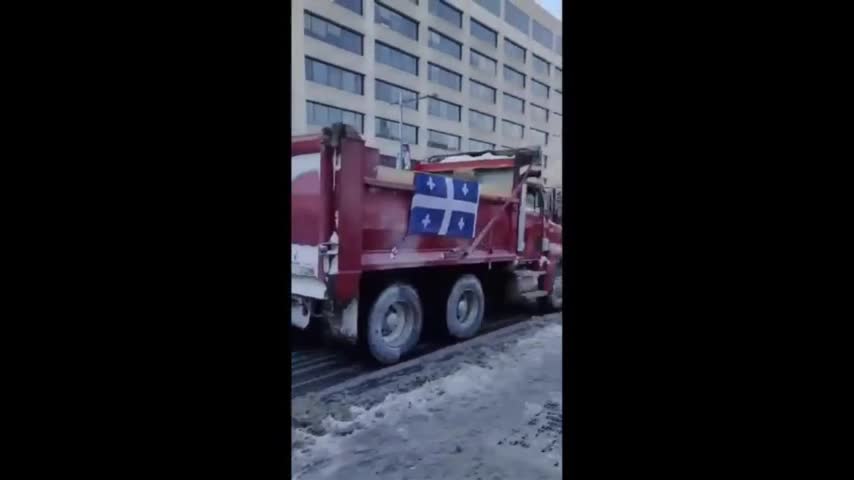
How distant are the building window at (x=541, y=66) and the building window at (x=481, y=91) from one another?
2.22ft

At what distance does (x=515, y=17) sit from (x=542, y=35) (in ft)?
1.99

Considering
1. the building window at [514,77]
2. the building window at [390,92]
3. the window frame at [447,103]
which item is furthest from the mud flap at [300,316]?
the building window at [514,77]

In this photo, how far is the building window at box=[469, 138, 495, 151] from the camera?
6.18 meters

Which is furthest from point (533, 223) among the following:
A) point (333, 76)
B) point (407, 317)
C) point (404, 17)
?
point (333, 76)

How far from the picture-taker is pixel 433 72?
6578mm

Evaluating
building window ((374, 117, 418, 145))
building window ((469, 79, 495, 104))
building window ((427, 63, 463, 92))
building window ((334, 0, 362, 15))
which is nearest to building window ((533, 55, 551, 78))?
building window ((469, 79, 495, 104))

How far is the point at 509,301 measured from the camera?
5.89m

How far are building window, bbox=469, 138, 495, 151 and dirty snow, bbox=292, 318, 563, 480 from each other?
286cm

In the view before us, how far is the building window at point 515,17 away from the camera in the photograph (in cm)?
586

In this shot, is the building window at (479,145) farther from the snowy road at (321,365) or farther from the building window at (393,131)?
the snowy road at (321,365)
